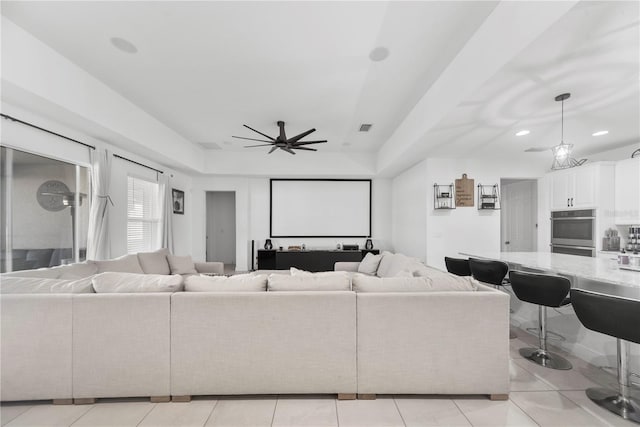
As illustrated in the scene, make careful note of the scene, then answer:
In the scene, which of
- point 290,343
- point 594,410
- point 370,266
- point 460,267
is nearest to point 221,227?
point 370,266

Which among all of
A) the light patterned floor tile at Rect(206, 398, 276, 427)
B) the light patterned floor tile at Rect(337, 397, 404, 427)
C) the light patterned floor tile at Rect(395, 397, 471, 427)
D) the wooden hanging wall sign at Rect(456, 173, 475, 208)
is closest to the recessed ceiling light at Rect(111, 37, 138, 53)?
the light patterned floor tile at Rect(206, 398, 276, 427)

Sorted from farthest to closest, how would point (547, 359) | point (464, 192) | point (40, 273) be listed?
point (464, 192) < point (40, 273) < point (547, 359)

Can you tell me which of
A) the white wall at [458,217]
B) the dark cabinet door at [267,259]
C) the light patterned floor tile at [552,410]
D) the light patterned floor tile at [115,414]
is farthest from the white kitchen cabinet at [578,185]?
the light patterned floor tile at [115,414]

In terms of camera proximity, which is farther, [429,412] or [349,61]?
[349,61]

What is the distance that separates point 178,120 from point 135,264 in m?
2.41

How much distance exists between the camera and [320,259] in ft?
21.6

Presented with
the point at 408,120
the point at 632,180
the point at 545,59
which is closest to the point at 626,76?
the point at 545,59

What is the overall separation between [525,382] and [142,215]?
593cm

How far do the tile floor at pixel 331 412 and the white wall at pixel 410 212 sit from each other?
3189 millimetres

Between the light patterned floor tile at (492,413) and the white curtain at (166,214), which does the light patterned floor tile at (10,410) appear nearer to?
the light patterned floor tile at (492,413)

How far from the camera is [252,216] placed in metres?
7.11

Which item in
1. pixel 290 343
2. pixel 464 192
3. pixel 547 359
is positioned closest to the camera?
pixel 290 343

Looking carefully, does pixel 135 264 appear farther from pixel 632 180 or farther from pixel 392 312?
pixel 632 180

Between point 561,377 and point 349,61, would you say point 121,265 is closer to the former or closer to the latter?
point 349,61
